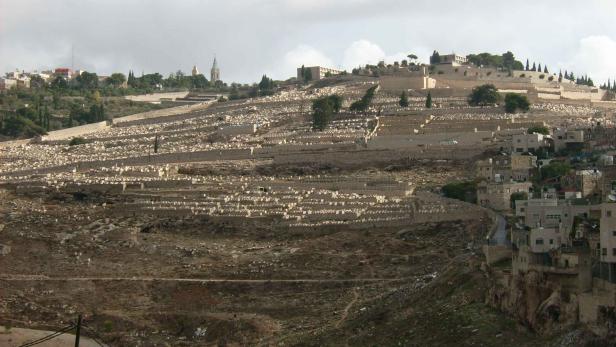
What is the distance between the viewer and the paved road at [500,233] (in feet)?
121

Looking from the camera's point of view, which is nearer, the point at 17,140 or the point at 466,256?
the point at 466,256

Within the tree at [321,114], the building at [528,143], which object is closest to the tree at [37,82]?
the tree at [321,114]

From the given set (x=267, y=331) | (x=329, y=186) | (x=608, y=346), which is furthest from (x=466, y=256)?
(x=329, y=186)

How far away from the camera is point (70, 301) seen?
144 feet

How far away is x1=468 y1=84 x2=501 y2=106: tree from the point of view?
75.5 metres

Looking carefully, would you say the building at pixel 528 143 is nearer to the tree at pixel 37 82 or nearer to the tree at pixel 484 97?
the tree at pixel 484 97

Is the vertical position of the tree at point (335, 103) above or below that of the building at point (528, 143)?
above

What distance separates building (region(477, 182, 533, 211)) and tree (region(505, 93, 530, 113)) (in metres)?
25.2

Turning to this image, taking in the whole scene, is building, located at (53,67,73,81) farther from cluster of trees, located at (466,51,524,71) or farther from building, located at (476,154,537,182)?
building, located at (476,154,537,182)

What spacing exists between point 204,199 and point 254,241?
7060 mm

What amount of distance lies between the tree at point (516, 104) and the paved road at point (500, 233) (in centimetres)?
2809

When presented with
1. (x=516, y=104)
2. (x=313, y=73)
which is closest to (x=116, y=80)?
(x=313, y=73)

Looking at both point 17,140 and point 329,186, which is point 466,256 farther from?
point 17,140

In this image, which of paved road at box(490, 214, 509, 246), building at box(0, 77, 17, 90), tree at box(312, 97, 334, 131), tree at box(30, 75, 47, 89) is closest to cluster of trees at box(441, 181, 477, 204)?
paved road at box(490, 214, 509, 246)
